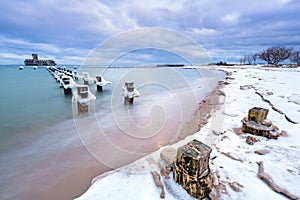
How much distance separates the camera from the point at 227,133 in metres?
4.38

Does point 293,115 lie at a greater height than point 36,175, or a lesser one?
greater

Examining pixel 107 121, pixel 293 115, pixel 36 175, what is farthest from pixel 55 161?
pixel 293 115

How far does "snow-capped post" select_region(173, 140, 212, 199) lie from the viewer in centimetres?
221

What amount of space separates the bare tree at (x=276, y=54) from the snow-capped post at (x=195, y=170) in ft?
220

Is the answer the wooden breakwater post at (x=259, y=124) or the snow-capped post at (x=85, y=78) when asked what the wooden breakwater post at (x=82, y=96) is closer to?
the wooden breakwater post at (x=259, y=124)

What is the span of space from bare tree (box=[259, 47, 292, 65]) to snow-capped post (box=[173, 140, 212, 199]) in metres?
67.1

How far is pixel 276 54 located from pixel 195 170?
67.7m

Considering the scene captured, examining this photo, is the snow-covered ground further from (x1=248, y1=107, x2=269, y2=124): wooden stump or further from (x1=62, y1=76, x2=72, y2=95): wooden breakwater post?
(x1=62, y1=76, x2=72, y2=95): wooden breakwater post

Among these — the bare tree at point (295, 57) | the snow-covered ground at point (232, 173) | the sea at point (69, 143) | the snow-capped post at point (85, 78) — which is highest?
the bare tree at point (295, 57)

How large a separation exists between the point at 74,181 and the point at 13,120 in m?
5.58

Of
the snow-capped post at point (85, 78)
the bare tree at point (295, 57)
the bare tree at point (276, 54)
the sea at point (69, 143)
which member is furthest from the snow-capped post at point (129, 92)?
the bare tree at point (295, 57)

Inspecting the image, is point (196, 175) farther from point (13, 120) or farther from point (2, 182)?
point (13, 120)

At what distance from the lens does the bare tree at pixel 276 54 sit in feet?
166

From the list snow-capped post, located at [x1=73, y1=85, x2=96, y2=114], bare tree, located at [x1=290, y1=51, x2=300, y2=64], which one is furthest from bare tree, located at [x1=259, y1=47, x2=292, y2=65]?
snow-capped post, located at [x1=73, y1=85, x2=96, y2=114]
